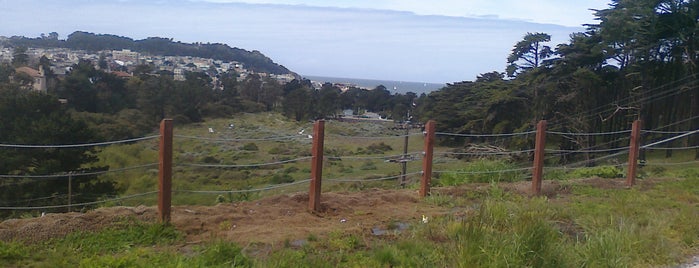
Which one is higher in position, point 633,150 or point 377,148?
point 633,150

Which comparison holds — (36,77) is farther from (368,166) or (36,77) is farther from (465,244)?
(465,244)

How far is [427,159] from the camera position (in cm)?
792

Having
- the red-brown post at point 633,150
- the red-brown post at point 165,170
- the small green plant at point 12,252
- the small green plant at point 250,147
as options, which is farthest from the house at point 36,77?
the red-brown post at point 633,150

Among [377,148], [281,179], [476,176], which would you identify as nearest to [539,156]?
[476,176]

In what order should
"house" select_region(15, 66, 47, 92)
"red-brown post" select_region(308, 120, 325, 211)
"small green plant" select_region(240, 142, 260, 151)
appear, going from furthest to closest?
"small green plant" select_region(240, 142, 260, 151)
"house" select_region(15, 66, 47, 92)
"red-brown post" select_region(308, 120, 325, 211)

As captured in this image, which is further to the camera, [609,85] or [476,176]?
[609,85]

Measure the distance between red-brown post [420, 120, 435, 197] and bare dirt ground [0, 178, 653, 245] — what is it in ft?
0.57

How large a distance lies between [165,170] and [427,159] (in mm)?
3567

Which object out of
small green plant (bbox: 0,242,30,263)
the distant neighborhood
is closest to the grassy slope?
small green plant (bbox: 0,242,30,263)

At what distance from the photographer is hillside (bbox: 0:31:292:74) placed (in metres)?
34.2

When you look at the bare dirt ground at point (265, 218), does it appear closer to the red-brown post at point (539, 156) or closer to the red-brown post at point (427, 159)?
the red-brown post at point (427, 159)

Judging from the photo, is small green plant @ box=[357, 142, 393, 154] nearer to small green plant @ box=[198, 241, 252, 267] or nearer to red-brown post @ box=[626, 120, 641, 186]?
red-brown post @ box=[626, 120, 641, 186]

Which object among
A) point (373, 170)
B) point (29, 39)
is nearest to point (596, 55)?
point (373, 170)

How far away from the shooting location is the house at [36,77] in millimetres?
→ 21672
